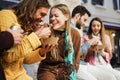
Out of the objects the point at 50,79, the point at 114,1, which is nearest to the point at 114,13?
the point at 114,1

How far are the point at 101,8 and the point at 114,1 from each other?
1194mm

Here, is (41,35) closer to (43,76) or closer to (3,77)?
(3,77)

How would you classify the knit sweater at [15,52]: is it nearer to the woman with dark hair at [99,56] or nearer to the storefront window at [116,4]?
the woman with dark hair at [99,56]

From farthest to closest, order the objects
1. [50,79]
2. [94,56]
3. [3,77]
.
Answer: [94,56] < [50,79] < [3,77]

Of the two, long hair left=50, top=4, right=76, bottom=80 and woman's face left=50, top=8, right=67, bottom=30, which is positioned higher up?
woman's face left=50, top=8, right=67, bottom=30

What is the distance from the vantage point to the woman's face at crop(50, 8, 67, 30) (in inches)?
162

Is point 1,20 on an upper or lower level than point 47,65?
upper

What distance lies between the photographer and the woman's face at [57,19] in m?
4.12

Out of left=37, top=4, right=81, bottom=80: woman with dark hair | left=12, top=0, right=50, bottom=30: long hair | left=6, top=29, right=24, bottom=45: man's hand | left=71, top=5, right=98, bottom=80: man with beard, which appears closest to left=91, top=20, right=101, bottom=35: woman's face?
left=71, top=5, right=98, bottom=80: man with beard

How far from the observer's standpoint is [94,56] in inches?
216

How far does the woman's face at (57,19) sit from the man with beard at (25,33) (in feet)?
2.52

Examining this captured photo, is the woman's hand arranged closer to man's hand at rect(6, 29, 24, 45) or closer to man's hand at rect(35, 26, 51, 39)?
man's hand at rect(35, 26, 51, 39)

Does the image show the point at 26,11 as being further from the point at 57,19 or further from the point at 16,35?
the point at 57,19

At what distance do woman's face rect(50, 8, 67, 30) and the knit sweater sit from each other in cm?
97
